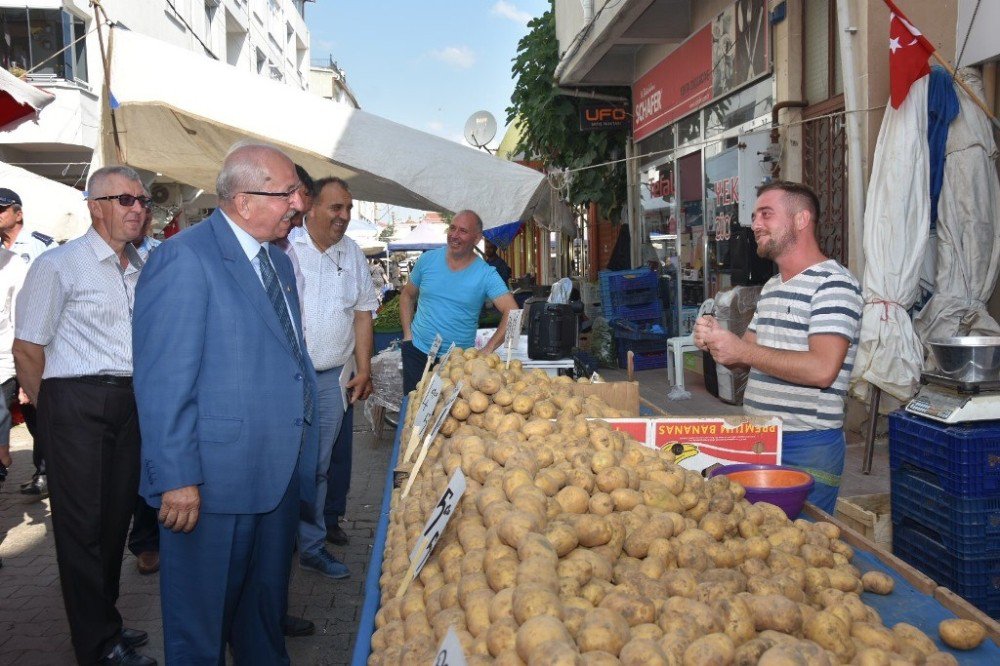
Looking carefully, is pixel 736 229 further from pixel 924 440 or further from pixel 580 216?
pixel 580 216

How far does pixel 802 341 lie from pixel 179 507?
2.40m

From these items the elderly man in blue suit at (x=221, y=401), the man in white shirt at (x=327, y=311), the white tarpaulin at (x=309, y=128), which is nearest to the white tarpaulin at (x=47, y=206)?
the white tarpaulin at (x=309, y=128)

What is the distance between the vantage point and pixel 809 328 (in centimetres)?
302

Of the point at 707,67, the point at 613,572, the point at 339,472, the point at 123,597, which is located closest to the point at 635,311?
the point at 707,67

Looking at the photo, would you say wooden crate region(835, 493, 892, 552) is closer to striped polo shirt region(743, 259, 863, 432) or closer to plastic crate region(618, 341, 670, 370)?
striped polo shirt region(743, 259, 863, 432)

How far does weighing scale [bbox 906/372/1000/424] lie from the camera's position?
11.0 ft

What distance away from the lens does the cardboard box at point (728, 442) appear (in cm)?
291

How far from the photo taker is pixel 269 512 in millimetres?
2830

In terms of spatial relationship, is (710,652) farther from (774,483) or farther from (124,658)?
(124,658)

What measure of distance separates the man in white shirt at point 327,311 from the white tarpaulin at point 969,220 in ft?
13.6

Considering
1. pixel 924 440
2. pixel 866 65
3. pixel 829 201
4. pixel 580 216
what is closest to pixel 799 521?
pixel 924 440

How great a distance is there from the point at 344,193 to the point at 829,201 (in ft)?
16.2

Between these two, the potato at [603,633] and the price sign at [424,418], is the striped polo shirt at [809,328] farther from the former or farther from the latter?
the potato at [603,633]

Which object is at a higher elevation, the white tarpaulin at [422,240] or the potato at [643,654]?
the white tarpaulin at [422,240]
